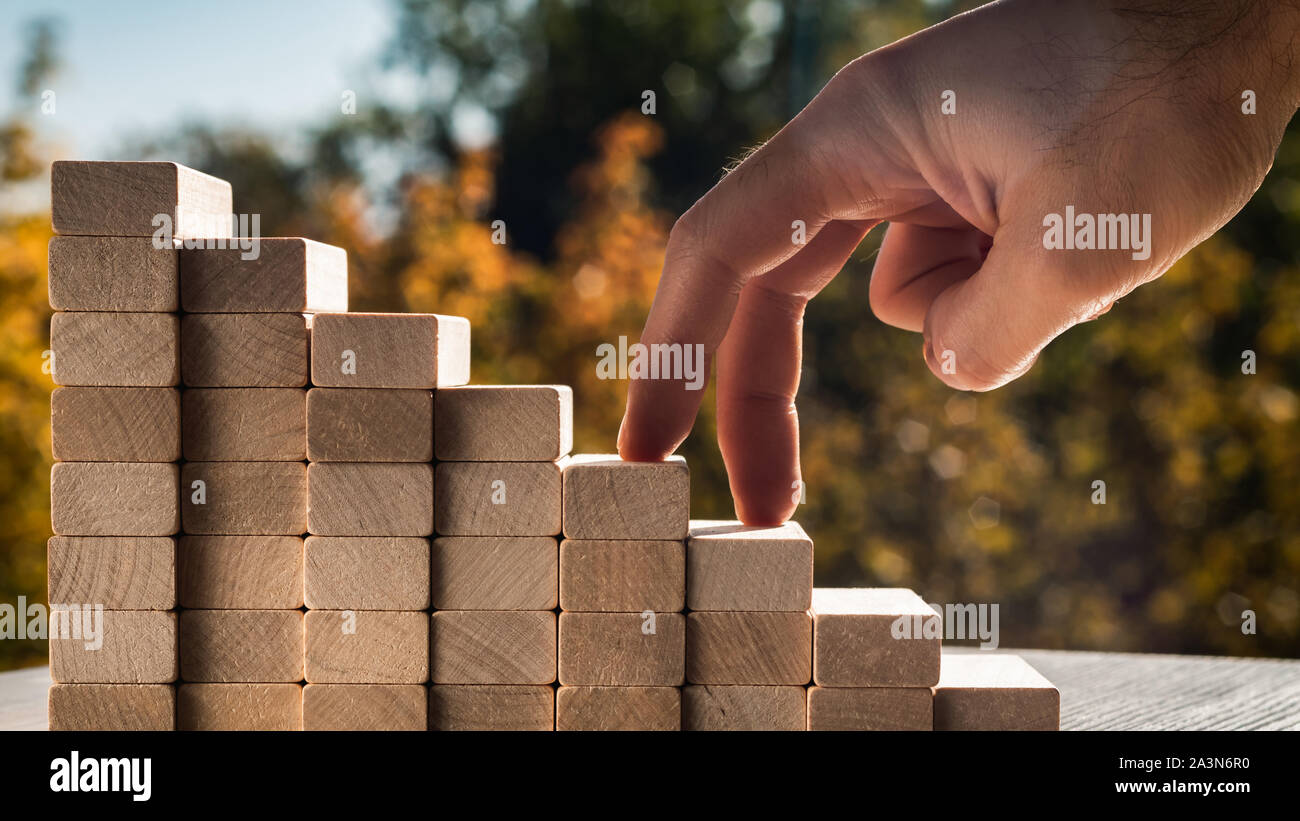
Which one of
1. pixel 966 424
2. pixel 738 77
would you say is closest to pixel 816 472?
pixel 966 424

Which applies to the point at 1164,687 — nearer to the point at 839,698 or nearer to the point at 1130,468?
the point at 839,698

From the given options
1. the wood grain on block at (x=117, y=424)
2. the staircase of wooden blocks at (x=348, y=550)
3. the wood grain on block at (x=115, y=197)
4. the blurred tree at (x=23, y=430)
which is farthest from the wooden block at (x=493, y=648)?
the blurred tree at (x=23, y=430)

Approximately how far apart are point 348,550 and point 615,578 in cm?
38

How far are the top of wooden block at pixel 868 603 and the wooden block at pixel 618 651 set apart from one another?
0.22 m

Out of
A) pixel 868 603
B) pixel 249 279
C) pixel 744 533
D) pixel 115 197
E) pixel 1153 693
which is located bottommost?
pixel 1153 693

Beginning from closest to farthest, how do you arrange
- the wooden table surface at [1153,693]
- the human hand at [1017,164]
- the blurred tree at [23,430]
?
1. the human hand at [1017,164]
2. the wooden table surface at [1153,693]
3. the blurred tree at [23,430]

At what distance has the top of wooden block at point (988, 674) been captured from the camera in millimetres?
1458

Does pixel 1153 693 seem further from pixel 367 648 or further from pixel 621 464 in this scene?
pixel 367 648

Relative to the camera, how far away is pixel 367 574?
1.40 m

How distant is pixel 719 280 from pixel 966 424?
4091 mm

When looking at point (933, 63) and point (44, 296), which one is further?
point (44, 296)

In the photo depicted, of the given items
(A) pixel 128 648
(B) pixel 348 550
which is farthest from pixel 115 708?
(B) pixel 348 550

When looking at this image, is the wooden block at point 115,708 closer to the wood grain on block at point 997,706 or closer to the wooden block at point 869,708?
the wooden block at point 869,708

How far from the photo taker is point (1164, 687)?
6.72 ft
